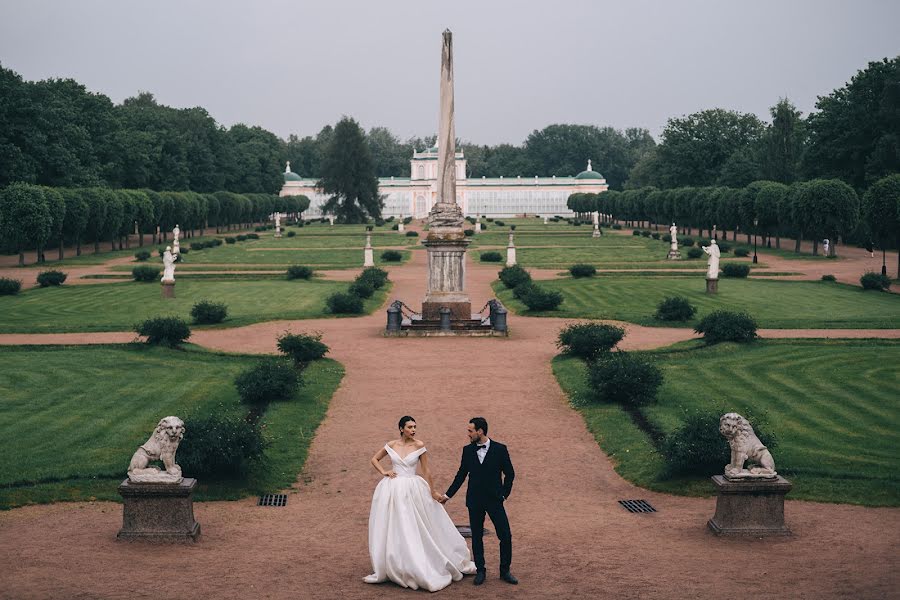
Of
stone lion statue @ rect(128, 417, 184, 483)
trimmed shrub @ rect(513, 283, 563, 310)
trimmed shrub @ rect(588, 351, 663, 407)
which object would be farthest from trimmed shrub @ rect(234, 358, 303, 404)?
trimmed shrub @ rect(513, 283, 563, 310)

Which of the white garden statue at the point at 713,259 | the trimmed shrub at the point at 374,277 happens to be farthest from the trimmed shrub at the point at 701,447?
the trimmed shrub at the point at 374,277

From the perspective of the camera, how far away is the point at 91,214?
67.2 meters

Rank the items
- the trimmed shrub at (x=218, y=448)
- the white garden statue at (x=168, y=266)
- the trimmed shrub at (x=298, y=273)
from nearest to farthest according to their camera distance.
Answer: the trimmed shrub at (x=218, y=448) < the white garden statue at (x=168, y=266) < the trimmed shrub at (x=298, y=273)

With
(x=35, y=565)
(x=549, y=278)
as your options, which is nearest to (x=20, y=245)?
(x=549, y=278)

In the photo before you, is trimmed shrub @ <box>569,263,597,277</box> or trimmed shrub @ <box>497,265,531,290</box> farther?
trimmed shrub @ <box>569,263,597,277</box>

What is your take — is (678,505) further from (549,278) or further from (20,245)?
(20,245)

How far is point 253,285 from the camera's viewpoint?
48156 millimetres

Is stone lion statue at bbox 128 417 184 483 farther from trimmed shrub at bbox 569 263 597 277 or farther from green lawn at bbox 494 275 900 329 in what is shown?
trimmed shrub at bbox 569 263 597 277

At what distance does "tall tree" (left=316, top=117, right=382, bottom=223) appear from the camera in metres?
123

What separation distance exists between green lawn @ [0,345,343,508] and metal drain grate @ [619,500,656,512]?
4946mm

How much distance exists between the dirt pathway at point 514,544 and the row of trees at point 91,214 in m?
44.1

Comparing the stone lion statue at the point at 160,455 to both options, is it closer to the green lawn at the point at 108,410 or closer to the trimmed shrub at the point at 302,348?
the green lawn at the point at 108,410

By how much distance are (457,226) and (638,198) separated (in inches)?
3262

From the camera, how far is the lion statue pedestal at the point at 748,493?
12.6m
